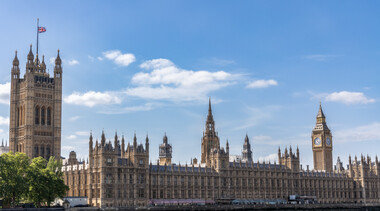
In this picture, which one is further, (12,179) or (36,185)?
(36,185)

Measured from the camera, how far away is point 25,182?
122375 mm

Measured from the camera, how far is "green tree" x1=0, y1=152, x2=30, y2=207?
393ft

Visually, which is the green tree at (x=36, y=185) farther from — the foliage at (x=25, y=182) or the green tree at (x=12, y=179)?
the green tree at (x=12, y=179)

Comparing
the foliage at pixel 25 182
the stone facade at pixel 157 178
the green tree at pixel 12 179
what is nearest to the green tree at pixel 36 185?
the foliage at pixel 25 182

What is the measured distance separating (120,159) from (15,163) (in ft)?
115

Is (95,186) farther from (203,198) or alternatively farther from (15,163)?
(203,198)

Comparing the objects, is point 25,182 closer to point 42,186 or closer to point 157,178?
point 42,186

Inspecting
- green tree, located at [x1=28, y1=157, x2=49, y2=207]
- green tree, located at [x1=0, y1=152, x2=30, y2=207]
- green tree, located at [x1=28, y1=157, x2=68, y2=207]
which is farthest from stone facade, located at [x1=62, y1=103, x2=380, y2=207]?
green tree, located at [x1=0, y1=152, x2=30, y2=207]

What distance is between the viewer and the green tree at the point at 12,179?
120 meters

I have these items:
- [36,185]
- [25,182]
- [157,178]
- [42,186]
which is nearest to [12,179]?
[25,182]

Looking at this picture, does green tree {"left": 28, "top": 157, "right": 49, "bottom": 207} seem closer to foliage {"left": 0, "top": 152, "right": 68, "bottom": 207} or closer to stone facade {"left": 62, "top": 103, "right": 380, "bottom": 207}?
foliage {"left": 0, "top": 152, "right": 68, "bottom": 207}

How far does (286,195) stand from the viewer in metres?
198

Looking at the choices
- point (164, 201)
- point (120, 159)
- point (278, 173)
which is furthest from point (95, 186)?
point (278, 173)

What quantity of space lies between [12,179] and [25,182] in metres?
3.06
